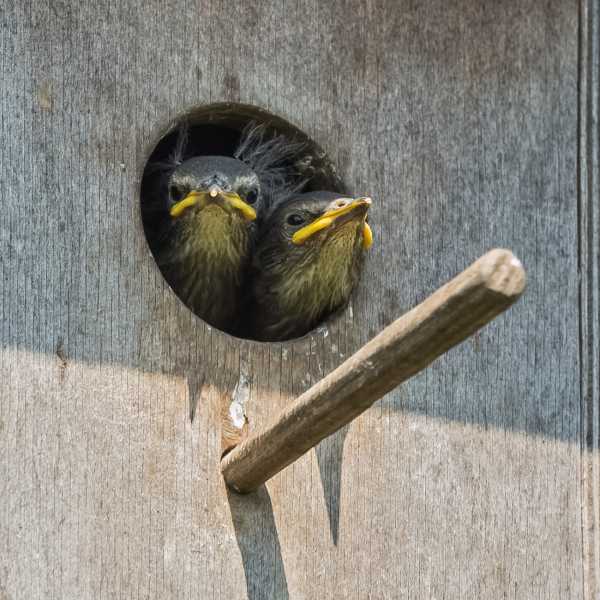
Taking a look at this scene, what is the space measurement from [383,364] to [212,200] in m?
1.05

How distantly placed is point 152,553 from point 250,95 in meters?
1.00

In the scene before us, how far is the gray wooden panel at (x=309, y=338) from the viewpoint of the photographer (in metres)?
2.69

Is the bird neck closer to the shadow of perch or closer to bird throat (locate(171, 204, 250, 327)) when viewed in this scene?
bird throat (locate(171, 204, 250, 327))

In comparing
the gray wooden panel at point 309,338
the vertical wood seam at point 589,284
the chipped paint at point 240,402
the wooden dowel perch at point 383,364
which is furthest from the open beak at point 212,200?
the vertical wood seam at point 589,284

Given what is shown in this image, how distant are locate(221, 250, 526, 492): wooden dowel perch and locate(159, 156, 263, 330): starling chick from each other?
69 cm

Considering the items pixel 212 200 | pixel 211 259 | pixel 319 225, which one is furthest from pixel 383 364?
pixel 211 259

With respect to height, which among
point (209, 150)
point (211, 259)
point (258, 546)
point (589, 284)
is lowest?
point (258, 546)

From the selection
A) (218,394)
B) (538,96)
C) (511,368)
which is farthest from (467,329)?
(538,96)

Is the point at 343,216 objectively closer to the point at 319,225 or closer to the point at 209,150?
the point at 319,225

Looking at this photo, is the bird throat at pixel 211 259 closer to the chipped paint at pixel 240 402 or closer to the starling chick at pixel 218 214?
the starling chick at pixel 218 214

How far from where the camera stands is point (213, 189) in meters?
3.22

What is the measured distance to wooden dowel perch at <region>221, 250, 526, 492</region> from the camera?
207cm

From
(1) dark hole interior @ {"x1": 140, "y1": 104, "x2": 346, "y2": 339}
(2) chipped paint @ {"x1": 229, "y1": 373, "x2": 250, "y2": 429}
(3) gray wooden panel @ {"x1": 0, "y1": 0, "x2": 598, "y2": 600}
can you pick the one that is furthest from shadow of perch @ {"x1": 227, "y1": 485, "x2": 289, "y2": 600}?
(1) dark hole interior @ {"x1": 140, "y1": 104, "x2": 346, "y2": 339}

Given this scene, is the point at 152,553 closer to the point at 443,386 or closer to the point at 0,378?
the point at 0,378
